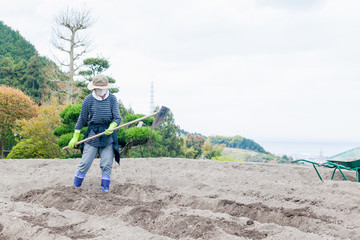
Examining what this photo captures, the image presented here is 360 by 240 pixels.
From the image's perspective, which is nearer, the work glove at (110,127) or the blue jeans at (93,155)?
the work glove at (110,127)

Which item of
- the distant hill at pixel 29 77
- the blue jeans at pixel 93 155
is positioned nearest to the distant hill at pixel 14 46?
the distant hill at pixel 29 77

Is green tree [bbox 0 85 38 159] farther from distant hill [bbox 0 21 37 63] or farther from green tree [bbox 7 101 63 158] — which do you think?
distant hill [bbox 0 21 37 63]

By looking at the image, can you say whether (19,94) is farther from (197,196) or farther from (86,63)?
(197,196)

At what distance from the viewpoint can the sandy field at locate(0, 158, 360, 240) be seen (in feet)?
9.55

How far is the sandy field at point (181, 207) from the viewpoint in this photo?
115 inches

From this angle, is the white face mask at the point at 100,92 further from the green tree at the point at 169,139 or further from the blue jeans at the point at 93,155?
the green tree at the point at 169,139

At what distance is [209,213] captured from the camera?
3.47 metres

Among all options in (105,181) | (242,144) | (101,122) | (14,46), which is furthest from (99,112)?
(14,46)

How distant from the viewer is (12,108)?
56.7 ft

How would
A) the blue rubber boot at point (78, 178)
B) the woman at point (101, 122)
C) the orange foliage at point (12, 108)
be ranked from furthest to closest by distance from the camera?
the orange foliage at point (12, 108), the blue rubber boot at point (78, 178), the woman at point (101, 122)

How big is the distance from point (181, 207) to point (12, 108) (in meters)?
15.8

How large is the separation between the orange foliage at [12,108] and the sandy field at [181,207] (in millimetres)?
11988

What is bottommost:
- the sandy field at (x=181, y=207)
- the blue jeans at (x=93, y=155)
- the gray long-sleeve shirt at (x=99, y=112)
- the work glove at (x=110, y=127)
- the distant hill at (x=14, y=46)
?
the sandy field at (x=181, y=207)

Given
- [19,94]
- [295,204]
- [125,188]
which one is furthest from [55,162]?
[19,94]
